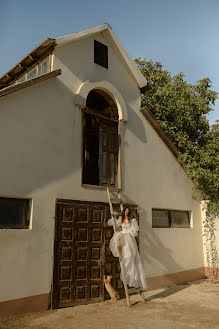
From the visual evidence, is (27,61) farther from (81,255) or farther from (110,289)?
(110,289)

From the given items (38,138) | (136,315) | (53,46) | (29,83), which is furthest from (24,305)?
(53,46)

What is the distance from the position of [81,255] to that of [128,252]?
1297 mm

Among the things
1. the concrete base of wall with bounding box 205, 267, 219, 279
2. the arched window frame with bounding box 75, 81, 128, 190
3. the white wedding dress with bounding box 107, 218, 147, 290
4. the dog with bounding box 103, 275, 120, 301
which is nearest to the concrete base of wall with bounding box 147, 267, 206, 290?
the concrete base of wall with bounding box 205, 267, 219, 279

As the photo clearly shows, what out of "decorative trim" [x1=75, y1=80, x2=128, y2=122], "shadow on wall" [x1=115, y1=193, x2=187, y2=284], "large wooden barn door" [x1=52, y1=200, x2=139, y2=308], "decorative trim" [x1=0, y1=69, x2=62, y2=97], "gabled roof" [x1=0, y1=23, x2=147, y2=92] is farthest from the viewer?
"shadow on wall" [x1=115, y1=193, x2=187, y2=284]

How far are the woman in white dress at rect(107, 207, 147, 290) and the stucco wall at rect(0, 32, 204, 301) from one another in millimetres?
1147

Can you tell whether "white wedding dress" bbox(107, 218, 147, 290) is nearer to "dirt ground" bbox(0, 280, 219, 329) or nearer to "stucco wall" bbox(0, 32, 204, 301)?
"dirt ground" bbox(0, 280, 219, 329)

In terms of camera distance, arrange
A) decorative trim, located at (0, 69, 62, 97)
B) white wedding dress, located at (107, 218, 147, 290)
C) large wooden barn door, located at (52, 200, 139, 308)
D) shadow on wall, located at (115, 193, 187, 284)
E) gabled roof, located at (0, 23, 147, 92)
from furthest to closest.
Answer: shadow on wall, located at (115, 193, 187, 284) → gabled roof, located at (0, 23, 147, 92) → white wedding dress, located at (107, 218, 147, 290) → large wooden barn door, located at (52, 200, 139, 308) → decorative trim, located at (0, 69, 62, 97)

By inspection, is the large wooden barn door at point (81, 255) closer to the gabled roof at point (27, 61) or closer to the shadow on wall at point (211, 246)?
the gabled roof at point (27, 61)

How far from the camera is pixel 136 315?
6.78 m

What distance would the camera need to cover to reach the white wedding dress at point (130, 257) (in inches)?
309

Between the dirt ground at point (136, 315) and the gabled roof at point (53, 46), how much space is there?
6976mm

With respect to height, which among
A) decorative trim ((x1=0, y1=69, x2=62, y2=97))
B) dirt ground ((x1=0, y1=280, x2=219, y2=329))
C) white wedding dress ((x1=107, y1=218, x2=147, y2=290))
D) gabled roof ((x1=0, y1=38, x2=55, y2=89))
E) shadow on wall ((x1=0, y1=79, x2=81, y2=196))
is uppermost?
gabled roof ((x1=0, y1=38, x2=55, y2=89))

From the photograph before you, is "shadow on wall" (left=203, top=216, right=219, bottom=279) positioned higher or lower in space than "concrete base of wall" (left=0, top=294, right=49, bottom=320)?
higher

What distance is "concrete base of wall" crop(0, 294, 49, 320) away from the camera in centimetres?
620
